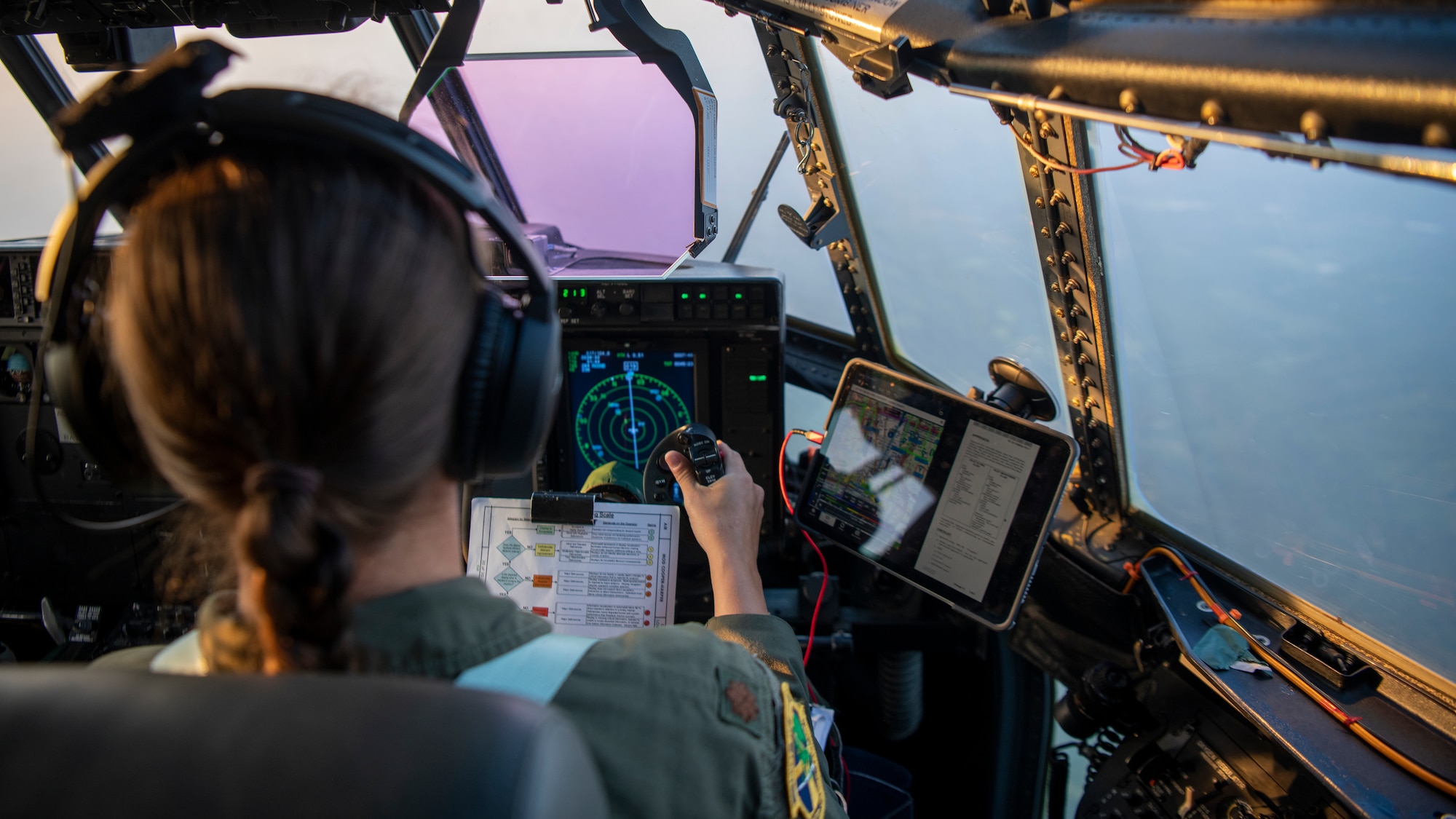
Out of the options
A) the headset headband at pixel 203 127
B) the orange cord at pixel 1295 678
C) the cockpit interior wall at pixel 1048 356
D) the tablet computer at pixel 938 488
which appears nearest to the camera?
the headset headband at pixel 203 127

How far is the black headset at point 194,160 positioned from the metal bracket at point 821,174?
4.25 feet

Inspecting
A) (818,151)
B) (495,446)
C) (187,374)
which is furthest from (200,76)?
(818,151)

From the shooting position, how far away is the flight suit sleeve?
0.89 metres

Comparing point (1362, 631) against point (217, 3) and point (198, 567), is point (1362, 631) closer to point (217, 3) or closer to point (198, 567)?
point (198, 567)

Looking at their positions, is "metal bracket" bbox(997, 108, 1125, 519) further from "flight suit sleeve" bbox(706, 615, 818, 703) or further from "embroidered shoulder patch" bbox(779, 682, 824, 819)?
"embroidered shoulder patch" bbox(779, 682, 824, 819)

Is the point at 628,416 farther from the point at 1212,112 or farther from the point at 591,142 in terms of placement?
the point at 591,142

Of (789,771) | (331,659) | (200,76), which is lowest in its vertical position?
(789,771)

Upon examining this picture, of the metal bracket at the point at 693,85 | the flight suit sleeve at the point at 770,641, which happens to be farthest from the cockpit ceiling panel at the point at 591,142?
the flight suit sleeve at the point at 770,641

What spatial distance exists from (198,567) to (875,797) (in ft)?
4.08

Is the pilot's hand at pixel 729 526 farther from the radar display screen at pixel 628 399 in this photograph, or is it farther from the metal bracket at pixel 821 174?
the metal bracket at pixel 821 174

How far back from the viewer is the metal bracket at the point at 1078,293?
4.38 feet

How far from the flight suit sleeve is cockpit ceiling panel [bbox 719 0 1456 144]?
0.67 meters

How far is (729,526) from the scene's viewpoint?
111cm

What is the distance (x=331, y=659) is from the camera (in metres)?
0.54
